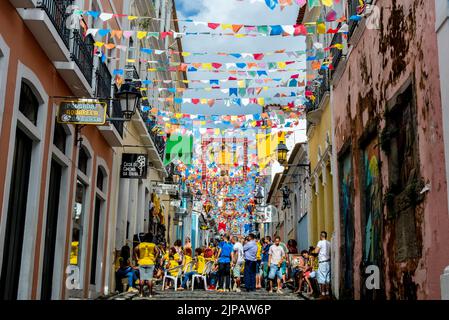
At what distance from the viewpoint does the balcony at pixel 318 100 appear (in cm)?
1512

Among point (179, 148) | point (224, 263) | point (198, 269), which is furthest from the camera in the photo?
point (179, 148)

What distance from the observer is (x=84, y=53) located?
1124 cm

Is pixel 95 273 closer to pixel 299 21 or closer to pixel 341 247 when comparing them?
pixel 341 247

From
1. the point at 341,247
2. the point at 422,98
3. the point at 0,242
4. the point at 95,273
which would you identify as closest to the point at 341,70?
the point at 341,247

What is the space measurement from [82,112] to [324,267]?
21.1 feet

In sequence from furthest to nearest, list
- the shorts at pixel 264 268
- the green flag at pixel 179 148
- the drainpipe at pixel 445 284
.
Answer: the green flag at pixel 179 148
the shorts at pixel 264 268
the drainpipe at pixel 445 284

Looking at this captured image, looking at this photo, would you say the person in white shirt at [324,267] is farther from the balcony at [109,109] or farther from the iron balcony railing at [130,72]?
the iron balcony railing at [130,72]

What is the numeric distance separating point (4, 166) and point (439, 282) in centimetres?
578

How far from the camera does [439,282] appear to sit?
22.1 ft

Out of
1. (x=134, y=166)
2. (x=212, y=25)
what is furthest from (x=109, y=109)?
(x=212, y=25)

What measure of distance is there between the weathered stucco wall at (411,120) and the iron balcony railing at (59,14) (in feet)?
17.4

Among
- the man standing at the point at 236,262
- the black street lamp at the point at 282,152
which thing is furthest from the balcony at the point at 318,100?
the man standing at the point at 236,262

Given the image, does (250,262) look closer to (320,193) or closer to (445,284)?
(320,193)

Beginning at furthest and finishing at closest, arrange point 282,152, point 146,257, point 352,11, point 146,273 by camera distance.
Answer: point 282,152
point 146,273
point 146,257
point 352,11
